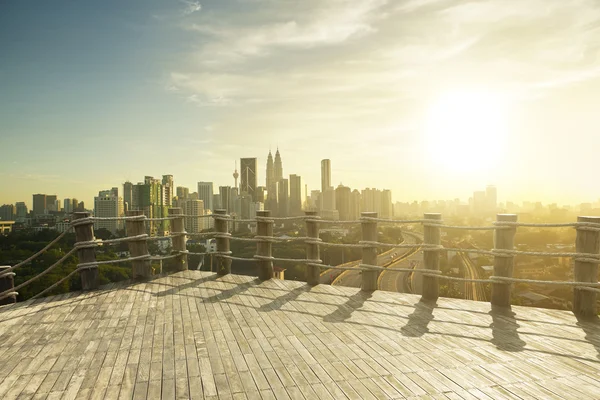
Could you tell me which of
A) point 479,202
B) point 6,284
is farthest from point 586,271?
point 479,202

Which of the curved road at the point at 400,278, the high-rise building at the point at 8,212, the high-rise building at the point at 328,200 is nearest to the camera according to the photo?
the curved road at the point at 400,278

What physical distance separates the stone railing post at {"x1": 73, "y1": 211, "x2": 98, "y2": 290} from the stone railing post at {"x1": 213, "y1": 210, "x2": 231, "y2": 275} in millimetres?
2056

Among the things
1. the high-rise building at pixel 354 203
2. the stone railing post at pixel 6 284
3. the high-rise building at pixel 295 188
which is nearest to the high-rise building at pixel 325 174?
the high-rise building at pixel 295 188

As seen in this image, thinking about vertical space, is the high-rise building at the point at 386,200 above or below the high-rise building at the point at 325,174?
below

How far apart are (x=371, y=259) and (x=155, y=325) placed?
3.19 meters

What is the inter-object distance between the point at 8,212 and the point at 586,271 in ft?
274

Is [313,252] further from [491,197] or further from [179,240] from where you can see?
[491,197]

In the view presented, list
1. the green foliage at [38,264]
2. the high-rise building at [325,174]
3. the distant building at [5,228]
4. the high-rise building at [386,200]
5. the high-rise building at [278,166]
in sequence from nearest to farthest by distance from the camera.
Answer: the green foliage at [38,264] < the distant building at [5,228] < the high-rise building at [386,200] < the high-rise building at [325,174] < the high-rise building at [278,166]

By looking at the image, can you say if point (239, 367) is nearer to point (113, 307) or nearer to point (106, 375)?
point (106, 375)

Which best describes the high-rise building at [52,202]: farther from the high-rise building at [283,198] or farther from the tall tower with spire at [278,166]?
the tall tower with spire at [278,166]

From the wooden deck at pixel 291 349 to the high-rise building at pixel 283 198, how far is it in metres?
67.4

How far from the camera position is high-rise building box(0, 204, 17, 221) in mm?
64787

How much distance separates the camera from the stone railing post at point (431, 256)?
5363mm

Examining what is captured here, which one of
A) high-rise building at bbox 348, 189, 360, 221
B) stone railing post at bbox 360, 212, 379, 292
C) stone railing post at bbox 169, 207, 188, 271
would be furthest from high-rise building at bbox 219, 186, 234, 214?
stone railing post at bbox 360, 212, 379, 292
